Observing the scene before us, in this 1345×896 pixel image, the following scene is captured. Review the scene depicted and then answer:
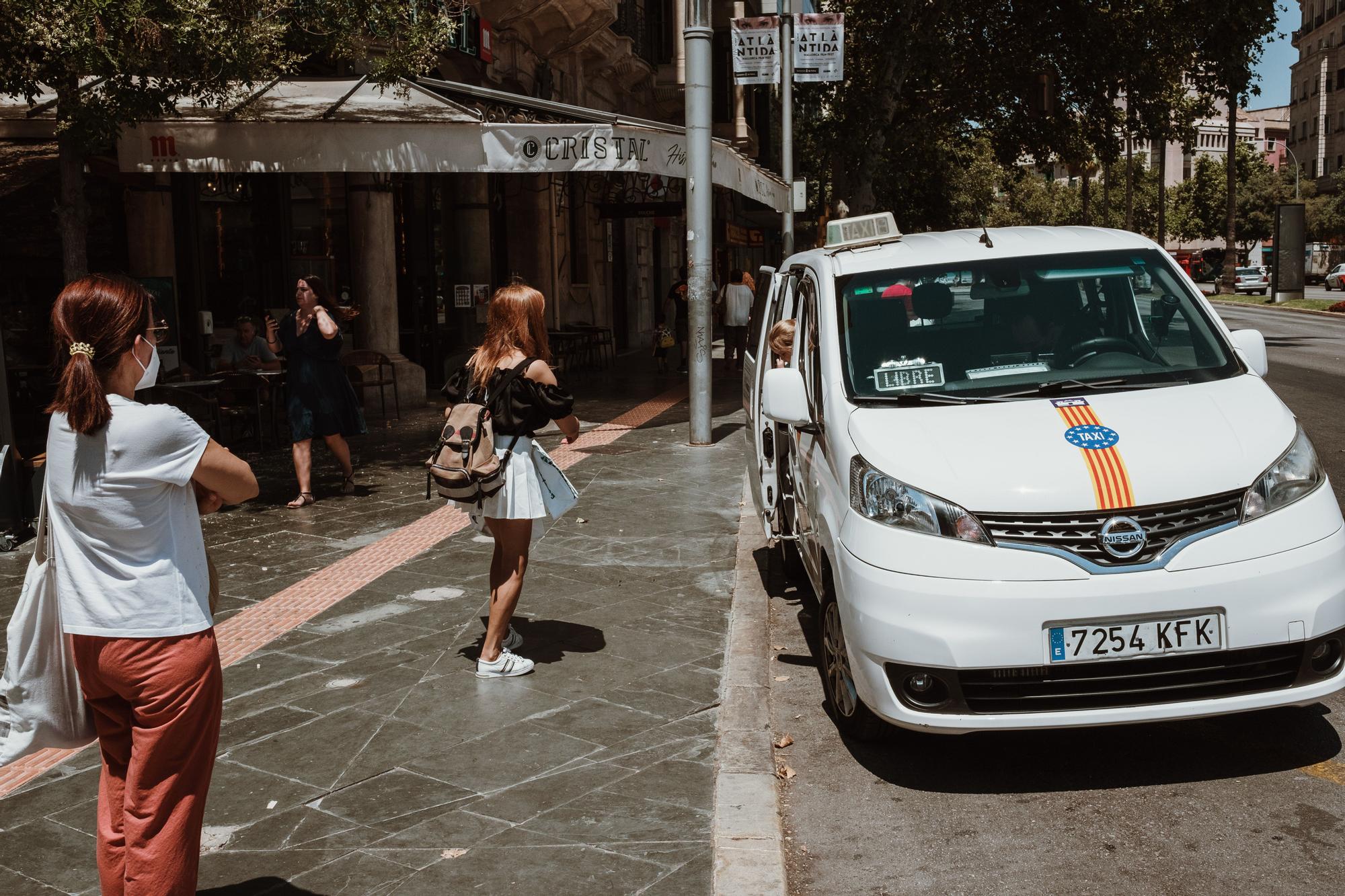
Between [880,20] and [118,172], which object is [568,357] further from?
[880,20]

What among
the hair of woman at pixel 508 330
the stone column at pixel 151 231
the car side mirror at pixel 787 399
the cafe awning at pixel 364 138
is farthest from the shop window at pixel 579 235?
the car side mirror at pixel 787 399

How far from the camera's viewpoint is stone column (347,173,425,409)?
15.8 metres

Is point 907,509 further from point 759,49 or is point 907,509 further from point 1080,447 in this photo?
point 759,49

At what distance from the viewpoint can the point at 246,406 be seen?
1280 cm

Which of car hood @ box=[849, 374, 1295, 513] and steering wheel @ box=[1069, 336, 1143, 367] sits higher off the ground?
steering wheel @ box=[1069, 336, 1143, 367]

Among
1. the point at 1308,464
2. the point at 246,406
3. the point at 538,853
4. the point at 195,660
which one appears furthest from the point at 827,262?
the point at 246,406

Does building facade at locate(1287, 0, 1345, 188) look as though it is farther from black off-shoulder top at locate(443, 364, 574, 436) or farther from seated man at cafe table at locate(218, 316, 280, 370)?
black off-shoulder top at locate(443, 364, 574, 436)

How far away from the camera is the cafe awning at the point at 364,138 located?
1248cm

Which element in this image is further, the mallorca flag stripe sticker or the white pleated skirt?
the white pleated skirt

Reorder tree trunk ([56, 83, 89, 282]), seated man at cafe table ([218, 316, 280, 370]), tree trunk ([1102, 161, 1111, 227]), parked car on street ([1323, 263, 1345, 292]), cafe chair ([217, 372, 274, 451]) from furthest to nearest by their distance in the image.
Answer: parked car on street ([1323, 263, 1345, 292]) < tree trunk ([1102, 161, 1111, 227]) < seated man at cafe table ([218, 316, 280, 370]) < cafe chair ([217, 372, 274, 451]) < tree trunk ([56, 83, 89, 282])

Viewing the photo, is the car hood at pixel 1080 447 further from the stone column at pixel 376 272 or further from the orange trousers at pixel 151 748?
the stone column at pixel 376 272

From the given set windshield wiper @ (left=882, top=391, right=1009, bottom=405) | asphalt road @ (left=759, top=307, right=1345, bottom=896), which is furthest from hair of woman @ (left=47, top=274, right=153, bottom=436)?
windshield wiper @ (left=882, top=391, right=1009, bottom=405)

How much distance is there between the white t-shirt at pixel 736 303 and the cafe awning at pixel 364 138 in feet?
23.1

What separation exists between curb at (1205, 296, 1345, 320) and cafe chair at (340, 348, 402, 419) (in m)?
20.2
